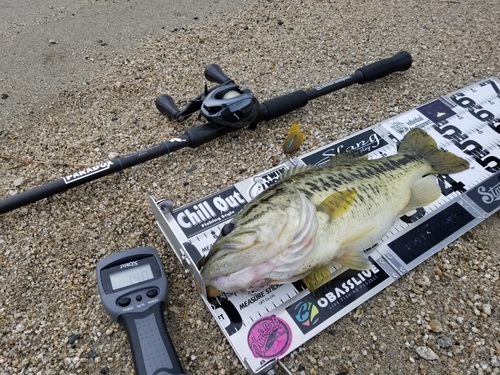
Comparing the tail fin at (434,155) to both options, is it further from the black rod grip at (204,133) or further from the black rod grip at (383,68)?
the black rod grip at (204,133)

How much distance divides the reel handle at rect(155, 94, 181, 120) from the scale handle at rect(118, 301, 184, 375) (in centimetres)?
157

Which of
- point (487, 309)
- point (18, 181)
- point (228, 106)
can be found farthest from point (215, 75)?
point (487, 309)

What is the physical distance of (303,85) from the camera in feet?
12.2

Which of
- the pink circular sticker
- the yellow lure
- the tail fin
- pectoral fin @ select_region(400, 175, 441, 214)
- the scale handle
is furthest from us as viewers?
the yellow lure

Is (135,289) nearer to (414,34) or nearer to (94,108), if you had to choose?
(94,108)

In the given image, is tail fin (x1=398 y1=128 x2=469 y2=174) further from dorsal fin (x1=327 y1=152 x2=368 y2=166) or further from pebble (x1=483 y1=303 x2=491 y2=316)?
pebble (x1=483 y1=303 x2=491 y2=316)

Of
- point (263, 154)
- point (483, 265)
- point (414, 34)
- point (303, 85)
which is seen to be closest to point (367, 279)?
point (483, 265)

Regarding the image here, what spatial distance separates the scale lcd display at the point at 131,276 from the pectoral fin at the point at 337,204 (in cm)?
95

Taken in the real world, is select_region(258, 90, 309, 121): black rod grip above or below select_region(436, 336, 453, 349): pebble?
above

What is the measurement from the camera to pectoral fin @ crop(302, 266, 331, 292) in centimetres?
214

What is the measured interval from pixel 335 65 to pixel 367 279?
91.1 inches

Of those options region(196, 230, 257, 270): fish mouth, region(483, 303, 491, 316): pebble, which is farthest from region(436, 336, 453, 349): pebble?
region(196, 230, 257, 270): fish mouth

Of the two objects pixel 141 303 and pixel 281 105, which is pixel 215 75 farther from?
pixel 141 303

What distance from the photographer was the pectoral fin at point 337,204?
208 cm
